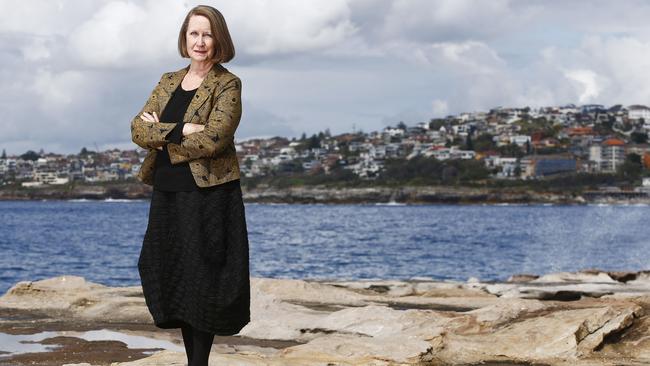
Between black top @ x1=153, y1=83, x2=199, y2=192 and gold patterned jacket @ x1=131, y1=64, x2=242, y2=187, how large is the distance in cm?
3

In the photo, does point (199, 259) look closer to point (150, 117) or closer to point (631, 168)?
point (150, 117)

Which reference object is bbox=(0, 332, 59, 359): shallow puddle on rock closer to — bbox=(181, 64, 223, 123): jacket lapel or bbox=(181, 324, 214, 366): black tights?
bbox=(181, 324, 214, 366): black tights

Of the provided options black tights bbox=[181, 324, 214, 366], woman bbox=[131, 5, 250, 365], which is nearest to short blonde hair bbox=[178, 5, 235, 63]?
woman bbox=[131, 5, 250, 365]

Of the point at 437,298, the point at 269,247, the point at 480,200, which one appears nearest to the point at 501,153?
the point at 480,200

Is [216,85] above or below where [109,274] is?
above

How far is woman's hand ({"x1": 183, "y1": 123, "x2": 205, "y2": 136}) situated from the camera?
549cm

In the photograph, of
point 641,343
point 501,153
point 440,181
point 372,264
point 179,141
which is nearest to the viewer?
point 179,141

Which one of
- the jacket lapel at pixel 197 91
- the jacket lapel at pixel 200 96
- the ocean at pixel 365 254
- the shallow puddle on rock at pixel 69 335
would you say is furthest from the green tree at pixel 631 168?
the jacket lapel at pixel 200 96

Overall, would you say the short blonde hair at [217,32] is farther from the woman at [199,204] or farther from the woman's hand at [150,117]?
the woman's hand at [150,117]

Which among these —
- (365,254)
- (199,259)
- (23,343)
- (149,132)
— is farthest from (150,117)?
(365,254)

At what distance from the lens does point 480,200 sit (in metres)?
183

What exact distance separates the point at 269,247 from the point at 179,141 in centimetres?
5349

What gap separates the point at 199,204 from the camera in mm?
5496

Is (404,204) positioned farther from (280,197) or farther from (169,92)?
(169,92)
